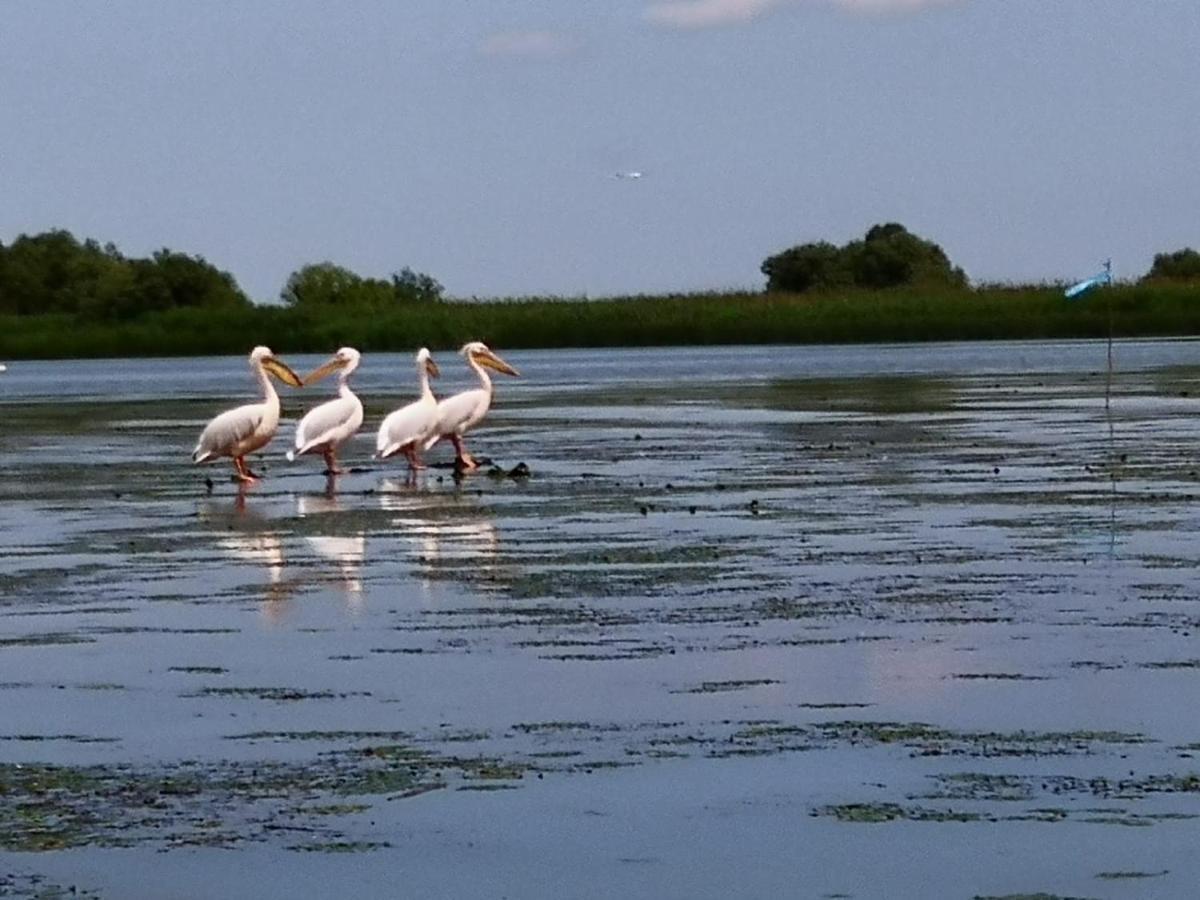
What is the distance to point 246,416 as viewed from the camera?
2511 centimetres

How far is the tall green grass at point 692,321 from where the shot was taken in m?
82.0

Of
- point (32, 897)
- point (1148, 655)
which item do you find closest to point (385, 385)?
point (1148, 655)

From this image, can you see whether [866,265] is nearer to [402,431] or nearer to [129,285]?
[129,285]

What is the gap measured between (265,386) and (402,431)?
7.34 feet

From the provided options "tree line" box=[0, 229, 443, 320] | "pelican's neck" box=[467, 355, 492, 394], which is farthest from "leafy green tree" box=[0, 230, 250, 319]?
"pelican's neck" box=[467, 355, 492, 394]

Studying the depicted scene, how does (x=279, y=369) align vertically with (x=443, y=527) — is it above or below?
above

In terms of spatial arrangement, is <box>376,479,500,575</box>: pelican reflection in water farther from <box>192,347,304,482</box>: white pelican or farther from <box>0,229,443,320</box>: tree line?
<box>0,229,443,320</box>: tree line

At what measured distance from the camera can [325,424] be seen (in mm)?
25172

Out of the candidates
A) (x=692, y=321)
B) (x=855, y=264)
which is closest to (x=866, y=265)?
(x=855, y=264)

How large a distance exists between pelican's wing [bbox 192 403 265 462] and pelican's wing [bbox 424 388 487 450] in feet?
4.96

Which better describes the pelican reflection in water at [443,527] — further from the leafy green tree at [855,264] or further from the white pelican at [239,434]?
the leafy green tree at [855,264]

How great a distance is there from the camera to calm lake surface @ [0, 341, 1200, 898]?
7.95 m

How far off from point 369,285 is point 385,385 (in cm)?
5194

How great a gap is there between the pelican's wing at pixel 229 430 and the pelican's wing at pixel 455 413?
1.51 m
